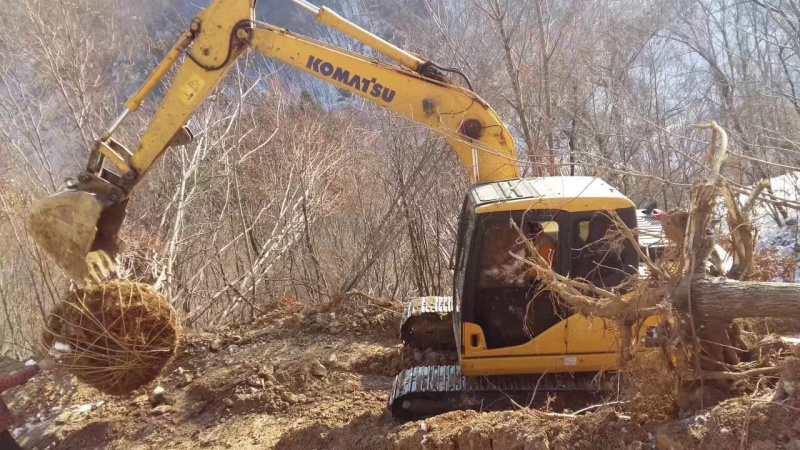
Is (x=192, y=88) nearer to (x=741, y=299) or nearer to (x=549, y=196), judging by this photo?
(x=549, y=196)

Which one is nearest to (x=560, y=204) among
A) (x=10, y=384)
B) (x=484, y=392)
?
(x=484, y=392)

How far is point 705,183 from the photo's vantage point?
246 centimetres

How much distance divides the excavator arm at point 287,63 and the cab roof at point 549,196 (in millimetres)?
467

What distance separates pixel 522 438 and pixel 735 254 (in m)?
1.43

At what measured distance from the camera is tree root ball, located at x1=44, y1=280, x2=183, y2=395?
4051mm

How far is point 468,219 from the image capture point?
4.05 m

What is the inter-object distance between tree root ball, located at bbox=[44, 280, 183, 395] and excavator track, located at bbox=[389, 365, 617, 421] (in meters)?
1.97

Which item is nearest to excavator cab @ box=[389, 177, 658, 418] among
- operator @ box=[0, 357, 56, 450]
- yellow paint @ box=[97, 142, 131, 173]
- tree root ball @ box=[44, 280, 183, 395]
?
tree root ball @ box=[44, 280, 183, 395]

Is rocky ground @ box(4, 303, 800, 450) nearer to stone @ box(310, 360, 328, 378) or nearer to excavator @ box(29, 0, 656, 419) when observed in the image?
stone @ box(310, 360, 328, 378)

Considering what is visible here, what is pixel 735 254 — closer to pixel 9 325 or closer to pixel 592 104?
pixel 592 104

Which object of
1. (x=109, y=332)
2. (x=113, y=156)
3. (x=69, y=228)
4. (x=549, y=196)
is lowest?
(x=109, y=332)

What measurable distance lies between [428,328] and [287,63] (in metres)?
2.84

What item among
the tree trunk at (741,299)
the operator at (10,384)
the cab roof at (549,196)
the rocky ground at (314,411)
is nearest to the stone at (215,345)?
the rocky ground at (314,411)

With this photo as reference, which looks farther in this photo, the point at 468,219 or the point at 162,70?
the point at 162,70
